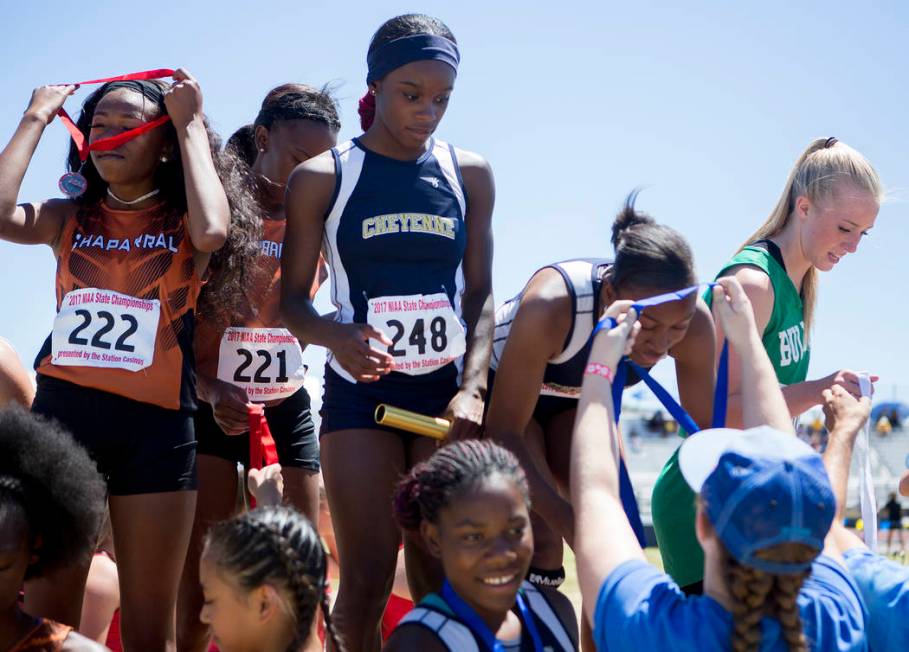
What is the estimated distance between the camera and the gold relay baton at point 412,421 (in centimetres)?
373

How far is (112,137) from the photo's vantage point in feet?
13.1

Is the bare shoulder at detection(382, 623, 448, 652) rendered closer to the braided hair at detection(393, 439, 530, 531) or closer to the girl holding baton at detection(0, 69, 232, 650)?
the braided hair at detection(393, 439, 530, 531)

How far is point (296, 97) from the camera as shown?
516cm

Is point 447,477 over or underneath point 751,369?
underneath

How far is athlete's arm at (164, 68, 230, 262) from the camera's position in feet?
13.0

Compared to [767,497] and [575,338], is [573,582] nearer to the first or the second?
[575,338]

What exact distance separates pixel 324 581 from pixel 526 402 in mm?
1042

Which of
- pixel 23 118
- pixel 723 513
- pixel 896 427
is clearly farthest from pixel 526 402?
pixel 896 427

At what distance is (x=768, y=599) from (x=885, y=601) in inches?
26.0

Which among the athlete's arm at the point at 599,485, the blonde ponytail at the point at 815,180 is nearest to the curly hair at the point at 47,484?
the athlete's arm at the point at 599,485

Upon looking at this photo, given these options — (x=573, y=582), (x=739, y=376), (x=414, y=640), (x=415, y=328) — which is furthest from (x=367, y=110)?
(x=573, y=582)

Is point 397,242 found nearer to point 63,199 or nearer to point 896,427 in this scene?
point 63,199

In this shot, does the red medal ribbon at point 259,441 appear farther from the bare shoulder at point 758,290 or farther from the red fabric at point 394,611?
the bare shoulder at point 758,290

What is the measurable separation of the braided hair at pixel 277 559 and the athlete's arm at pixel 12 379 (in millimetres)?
1774
